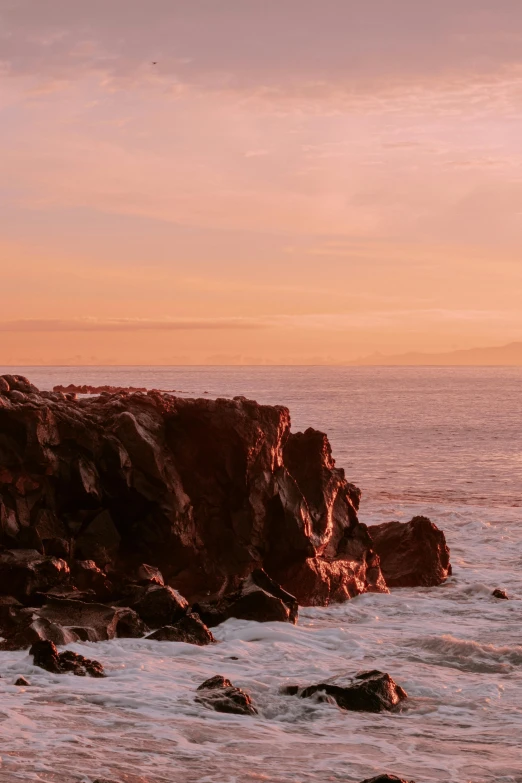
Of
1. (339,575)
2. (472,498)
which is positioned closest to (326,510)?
(339,575)

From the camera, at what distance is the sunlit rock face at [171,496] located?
2036 centimetres

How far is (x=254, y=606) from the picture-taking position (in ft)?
61.6

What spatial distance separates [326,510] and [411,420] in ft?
237

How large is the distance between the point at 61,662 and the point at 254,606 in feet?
16.5

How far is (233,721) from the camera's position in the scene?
13023mm

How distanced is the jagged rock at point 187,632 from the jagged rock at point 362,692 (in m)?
3.06

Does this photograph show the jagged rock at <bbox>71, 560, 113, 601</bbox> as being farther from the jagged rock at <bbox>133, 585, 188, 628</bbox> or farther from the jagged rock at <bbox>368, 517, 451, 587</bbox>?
the jagged rock at <bbox>368, 517, 451, 587</bbox>

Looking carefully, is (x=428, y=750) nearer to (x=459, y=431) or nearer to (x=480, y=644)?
(x=480, y=644)

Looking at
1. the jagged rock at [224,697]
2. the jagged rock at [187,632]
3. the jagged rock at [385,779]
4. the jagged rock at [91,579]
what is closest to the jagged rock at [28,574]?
the jagged rock at [91,579]

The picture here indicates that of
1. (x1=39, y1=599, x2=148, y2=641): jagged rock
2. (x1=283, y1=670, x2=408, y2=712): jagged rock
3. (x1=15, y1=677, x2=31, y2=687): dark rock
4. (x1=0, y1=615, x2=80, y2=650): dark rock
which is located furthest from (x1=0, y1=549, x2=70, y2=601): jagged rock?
(x1=283, y1=670, x2=408, y2=712): jagged rock

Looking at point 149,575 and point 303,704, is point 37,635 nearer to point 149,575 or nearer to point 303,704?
point 149,575

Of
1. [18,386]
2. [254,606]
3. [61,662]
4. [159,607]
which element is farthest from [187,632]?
[18,386]

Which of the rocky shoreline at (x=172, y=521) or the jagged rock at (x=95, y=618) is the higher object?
the rocky shoreline at (x=172, y=521)

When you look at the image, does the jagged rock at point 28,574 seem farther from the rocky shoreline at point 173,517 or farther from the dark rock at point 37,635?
the dark rock at point 37,635
